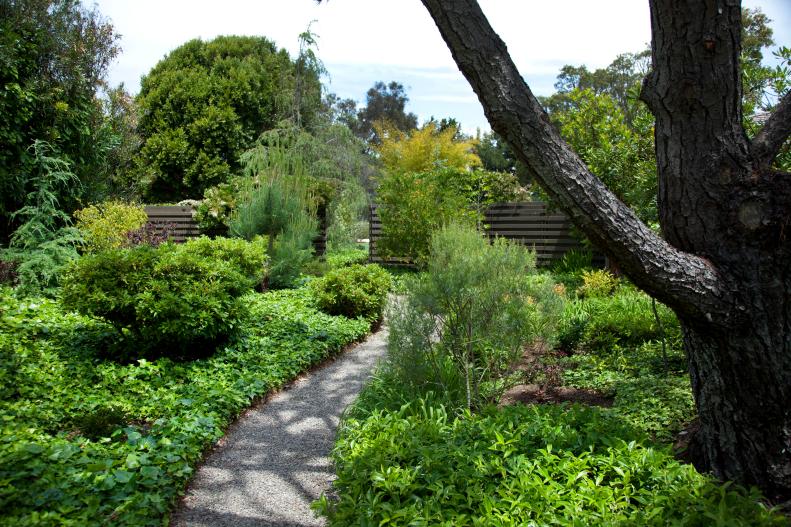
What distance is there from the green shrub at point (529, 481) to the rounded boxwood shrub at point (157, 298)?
2831 mm

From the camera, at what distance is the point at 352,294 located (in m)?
7.91

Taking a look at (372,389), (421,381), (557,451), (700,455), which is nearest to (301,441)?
(372,389)

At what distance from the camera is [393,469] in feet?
8.68

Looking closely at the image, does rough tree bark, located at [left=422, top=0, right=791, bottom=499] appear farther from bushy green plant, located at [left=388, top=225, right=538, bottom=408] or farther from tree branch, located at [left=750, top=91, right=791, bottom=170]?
bushy green plant, located at [left=388, top=225, right=538, bottom=408]

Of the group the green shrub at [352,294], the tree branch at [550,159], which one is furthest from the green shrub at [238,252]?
the tree branch at [550,159]

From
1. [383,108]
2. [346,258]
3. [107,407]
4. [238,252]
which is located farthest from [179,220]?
[383,108]

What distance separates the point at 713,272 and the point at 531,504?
130cm

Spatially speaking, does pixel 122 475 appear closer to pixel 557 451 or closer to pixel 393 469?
pixel 393 469

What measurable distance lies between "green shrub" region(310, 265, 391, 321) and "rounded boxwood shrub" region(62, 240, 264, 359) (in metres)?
2.16

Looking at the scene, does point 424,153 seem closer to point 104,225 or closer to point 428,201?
point 428,201

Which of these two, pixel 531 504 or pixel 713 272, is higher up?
pixel 713 272

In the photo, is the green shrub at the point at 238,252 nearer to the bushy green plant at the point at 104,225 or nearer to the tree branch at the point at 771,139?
the bushy green plant at the point at 104,225

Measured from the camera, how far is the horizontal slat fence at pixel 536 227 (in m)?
12.3

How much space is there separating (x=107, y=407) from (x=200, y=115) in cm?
1627
